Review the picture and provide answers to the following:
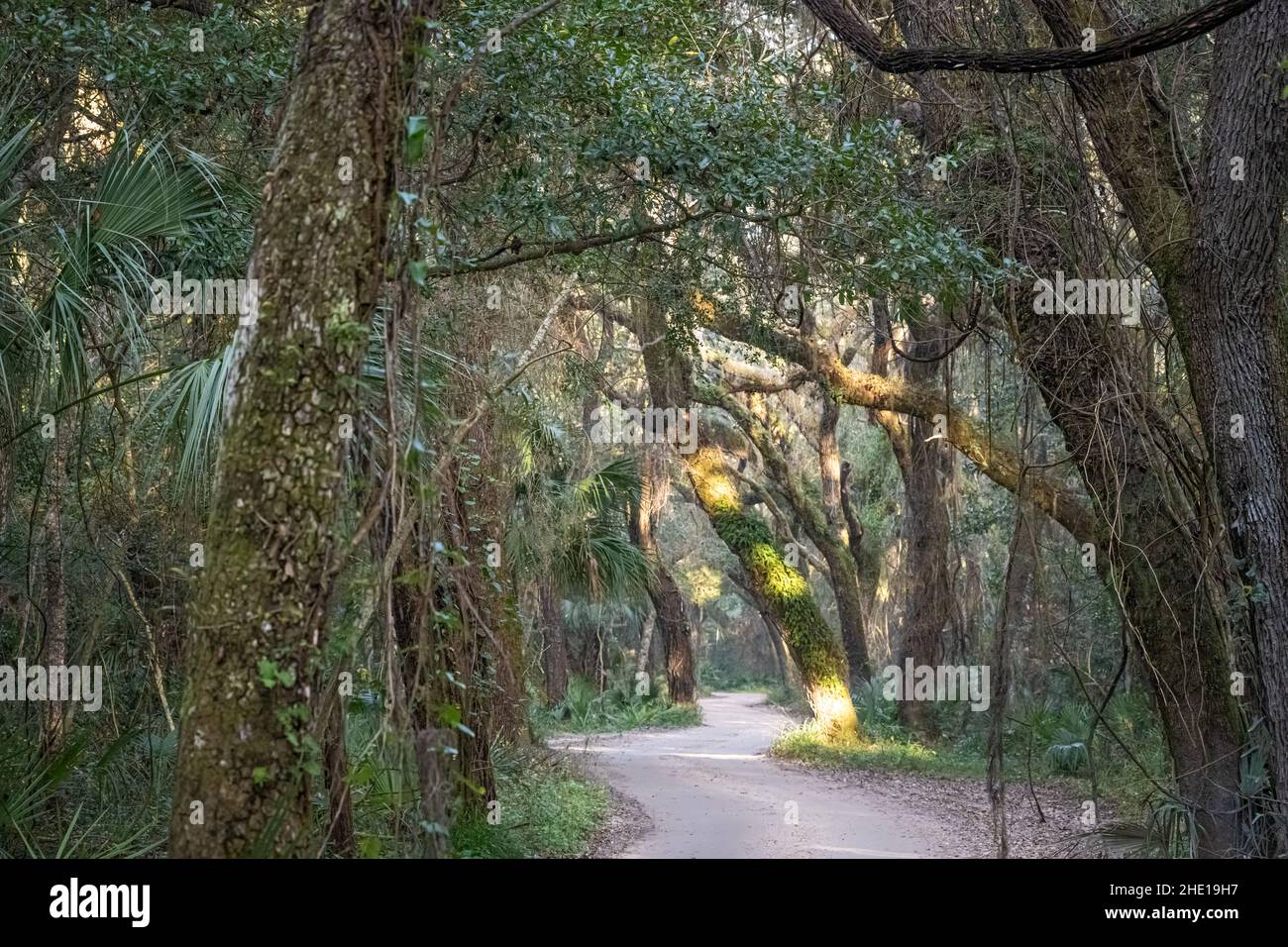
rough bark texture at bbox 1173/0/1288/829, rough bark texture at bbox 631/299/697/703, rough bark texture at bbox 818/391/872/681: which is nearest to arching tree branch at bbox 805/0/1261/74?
rough bark texture at bbox 1173/0/1288/829

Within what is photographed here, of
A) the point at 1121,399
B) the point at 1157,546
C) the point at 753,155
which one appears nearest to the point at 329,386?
the point at 753,155

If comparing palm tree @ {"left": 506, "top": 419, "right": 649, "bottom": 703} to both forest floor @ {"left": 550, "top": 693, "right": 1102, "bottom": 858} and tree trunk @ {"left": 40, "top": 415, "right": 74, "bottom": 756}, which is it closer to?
forest floor @ {"left": 550, "top": 693, "right": 1102, "bottom": 858}

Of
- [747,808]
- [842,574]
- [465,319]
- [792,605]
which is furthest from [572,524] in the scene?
[842,574]

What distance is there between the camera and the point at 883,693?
17484 millimetres

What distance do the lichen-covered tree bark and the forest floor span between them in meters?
5.71

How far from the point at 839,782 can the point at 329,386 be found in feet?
36.8

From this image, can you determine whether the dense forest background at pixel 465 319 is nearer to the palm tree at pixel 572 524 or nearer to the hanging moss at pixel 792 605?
the palm tree at pixel 572 524

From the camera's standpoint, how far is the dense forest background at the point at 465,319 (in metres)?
3.50

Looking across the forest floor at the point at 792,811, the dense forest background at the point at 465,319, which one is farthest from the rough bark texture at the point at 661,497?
the forest floor at the point at 792,811

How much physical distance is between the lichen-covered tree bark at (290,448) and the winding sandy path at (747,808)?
18.7ft

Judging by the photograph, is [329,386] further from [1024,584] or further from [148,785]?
[1024,584]

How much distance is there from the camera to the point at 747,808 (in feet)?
36.2

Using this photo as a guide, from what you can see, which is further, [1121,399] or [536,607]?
[536,607]
